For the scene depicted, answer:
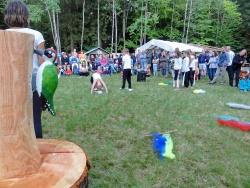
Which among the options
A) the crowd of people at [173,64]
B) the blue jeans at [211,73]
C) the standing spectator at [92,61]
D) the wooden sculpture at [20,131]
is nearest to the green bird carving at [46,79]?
the wooden sculpture at [20,131]

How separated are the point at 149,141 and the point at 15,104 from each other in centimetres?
309

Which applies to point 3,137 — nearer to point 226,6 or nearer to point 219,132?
point 219,132

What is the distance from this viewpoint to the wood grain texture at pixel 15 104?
213 centimetres

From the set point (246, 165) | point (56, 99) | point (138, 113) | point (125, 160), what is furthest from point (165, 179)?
point (56, 99)

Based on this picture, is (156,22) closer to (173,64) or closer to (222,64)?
(222,64)

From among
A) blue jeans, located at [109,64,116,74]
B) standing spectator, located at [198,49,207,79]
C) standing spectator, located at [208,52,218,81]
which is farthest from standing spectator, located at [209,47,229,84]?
blue jeans, located at [109,64,116,74]

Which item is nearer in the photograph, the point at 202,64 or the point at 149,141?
the point at 149,141

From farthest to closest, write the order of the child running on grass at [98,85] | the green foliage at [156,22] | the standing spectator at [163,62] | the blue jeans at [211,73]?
the green foliage at [156,22]
the standing spectator at [163,62]
the blue jeans at [211,73]
the child running on grass at [98,85]

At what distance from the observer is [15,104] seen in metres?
2.20

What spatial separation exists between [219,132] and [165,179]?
233 cm

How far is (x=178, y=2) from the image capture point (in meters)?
37.8

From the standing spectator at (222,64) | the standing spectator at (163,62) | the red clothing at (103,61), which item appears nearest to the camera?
the standing spectator at (222,64)

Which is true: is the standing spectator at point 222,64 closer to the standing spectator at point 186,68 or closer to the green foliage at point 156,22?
the standing spectator at point 186,68

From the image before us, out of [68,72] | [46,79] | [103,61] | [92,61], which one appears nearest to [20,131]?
[46,79]
